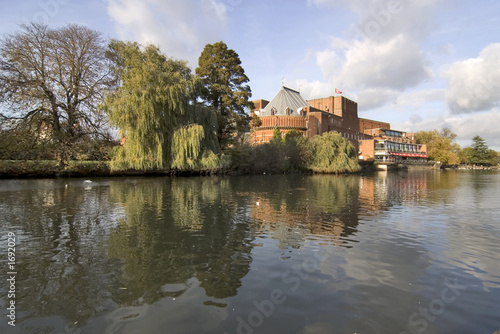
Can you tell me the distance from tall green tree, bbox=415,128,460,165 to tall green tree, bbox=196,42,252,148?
89.0 m

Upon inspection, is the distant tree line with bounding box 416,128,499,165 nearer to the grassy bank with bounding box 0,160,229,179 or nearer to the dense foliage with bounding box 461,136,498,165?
the dense foliage with bounding box 461,136,498,165

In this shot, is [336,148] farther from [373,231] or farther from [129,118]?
[373,231]

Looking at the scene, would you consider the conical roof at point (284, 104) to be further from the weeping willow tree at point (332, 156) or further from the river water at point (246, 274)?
the river water at point (246, 274)

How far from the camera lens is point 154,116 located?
85.9 ft

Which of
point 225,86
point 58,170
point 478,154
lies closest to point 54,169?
point 58,170

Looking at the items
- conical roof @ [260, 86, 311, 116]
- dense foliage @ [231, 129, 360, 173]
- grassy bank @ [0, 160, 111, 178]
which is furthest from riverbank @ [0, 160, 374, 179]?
conical roof @ [260, 86, 311, 116]

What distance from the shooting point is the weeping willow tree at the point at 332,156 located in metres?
46.0

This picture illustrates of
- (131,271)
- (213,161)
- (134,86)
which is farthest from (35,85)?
(131,271)

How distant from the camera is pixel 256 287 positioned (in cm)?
520

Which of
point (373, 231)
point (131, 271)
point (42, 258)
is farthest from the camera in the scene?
point (373, 231)

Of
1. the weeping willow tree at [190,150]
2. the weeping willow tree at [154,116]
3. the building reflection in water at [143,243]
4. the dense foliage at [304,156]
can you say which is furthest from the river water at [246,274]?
the dense foliage at [304,156]

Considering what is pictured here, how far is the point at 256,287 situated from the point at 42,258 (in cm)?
457

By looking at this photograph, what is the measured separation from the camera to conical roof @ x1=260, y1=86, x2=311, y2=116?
7464 centimetres

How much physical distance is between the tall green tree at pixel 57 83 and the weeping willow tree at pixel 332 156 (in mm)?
29943
